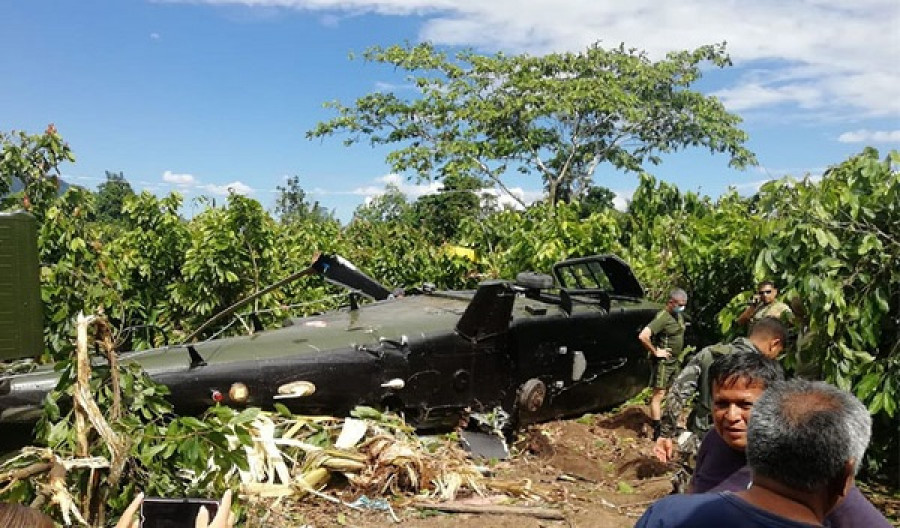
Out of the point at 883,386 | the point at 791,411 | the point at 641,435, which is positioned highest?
the point at 791,411

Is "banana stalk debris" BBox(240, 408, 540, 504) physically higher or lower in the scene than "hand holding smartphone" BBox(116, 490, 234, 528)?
lower

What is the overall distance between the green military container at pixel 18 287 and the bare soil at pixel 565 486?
5.77 feet

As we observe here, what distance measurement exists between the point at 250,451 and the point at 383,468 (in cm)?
93

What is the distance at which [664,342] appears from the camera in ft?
27.1

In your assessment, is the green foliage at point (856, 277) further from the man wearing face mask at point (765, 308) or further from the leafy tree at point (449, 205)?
the leafy tree at point (449, 205)

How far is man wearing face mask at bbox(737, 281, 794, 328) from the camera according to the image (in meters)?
7.04

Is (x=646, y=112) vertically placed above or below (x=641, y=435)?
above

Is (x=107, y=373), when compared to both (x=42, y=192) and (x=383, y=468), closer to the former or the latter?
(x=383, y=468)

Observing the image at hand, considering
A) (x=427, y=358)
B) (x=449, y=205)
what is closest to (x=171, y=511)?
(x=427, y=358)

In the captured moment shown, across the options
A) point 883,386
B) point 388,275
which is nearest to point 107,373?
point 883,386

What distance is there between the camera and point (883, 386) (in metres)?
5.85

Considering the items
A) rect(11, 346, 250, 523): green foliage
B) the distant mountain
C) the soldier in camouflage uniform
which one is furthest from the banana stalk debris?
the distant mountain

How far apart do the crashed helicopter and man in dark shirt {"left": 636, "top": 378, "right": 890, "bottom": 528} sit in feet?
14.3

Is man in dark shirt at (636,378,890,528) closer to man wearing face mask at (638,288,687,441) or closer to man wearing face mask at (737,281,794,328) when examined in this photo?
man wearing face mask at (737,281,794,328)
